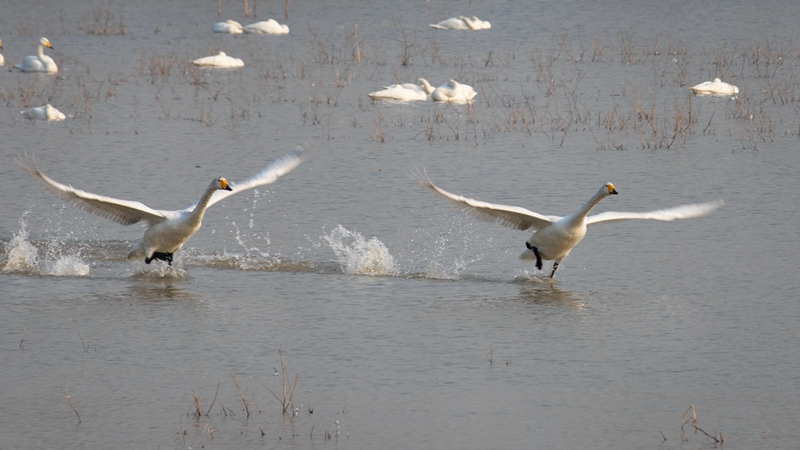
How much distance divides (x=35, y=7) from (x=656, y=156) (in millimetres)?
27469

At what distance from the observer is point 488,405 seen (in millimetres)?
7055

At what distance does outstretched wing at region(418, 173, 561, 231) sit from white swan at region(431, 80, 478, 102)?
359 inches

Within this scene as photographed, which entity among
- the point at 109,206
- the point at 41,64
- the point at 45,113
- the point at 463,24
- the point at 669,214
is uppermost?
the point at 463,24

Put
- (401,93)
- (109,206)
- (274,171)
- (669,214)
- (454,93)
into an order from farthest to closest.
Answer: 1. (401,93)
2. (454,93)
3. (274,171)
4. (669,214)
5. (109,206)

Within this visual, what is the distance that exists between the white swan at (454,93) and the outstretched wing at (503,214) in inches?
359

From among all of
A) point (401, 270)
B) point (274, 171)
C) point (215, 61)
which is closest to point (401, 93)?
point (215, 61)

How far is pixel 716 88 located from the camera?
19.6 m

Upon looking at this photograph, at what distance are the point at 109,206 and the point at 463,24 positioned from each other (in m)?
22.5

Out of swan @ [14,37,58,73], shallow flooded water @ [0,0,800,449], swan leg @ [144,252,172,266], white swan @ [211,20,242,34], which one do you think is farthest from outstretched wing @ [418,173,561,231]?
white swan @ [211,20,242,34]

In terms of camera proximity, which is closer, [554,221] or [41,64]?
[554,221]

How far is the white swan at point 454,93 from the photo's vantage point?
64.1 ft

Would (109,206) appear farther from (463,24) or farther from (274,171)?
(463,24)

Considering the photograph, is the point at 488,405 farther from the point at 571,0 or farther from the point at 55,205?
the point at 571,0

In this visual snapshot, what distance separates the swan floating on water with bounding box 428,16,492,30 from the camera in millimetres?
31469
